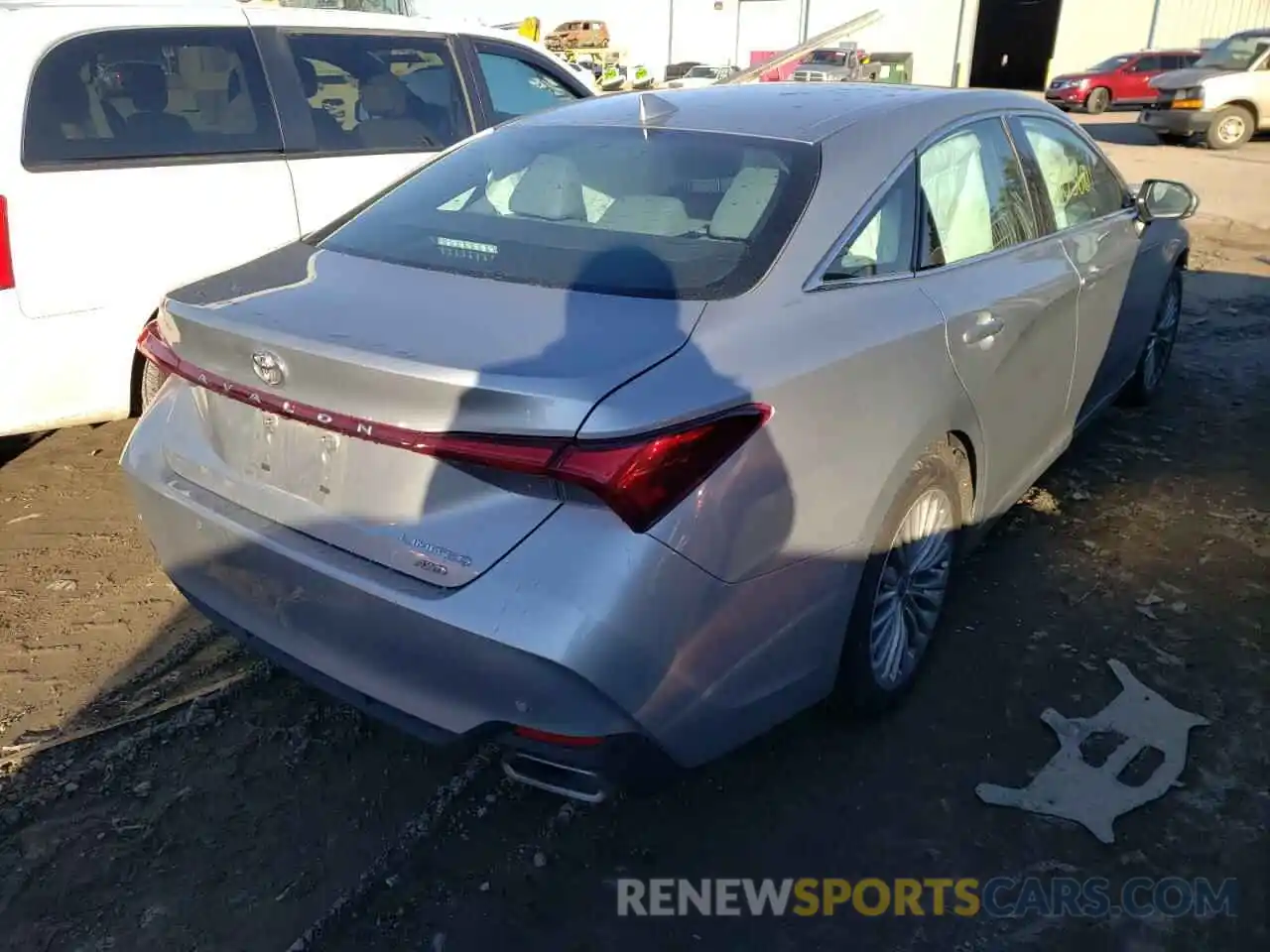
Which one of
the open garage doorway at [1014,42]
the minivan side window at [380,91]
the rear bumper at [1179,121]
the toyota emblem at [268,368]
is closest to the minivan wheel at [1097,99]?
the open garage doorway at [1014,42]

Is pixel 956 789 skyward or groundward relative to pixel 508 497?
groundward

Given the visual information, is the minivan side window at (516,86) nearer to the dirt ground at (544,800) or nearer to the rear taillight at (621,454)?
the dirt ground at (544,800)

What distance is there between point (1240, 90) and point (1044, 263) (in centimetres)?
1814

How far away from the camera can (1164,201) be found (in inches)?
175

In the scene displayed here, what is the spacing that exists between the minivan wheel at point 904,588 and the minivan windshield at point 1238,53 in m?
19.5

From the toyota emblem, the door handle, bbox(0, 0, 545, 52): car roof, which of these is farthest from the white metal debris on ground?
bbox(0, 0, 545, 52): car roof

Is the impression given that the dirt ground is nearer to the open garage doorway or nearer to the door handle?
the door handle

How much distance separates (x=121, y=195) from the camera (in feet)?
13.0

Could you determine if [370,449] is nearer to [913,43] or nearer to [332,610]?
[332,610]

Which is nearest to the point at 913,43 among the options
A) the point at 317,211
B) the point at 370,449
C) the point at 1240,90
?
the point at 1240,90

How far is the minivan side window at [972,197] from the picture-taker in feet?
9.64

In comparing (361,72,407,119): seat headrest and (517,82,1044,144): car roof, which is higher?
(517,82,1044,144): car roof

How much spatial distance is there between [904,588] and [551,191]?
1488 mm

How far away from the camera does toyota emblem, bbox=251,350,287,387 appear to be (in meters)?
2.16
